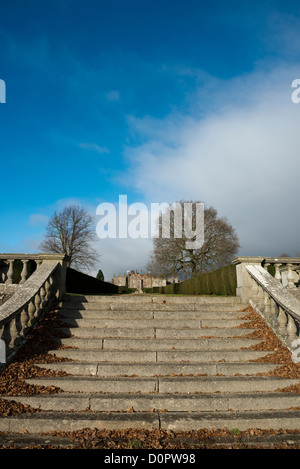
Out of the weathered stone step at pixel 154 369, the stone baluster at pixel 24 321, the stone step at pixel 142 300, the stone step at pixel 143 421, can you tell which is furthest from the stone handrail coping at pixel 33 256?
the stone step at pixel 143 421

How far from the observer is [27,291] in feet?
20.4

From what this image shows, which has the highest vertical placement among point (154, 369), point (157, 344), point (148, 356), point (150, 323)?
point (150, 323)

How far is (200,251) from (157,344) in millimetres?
26576

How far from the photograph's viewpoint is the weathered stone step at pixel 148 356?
547 centimetres

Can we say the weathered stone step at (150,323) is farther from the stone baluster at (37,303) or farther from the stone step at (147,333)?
the stone baluster at (37,303)

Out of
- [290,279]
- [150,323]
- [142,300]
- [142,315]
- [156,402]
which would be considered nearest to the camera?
[156,402]

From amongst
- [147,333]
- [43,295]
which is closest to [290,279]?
[147,333]

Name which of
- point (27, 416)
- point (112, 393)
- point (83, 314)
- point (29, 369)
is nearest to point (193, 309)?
point (83, 314)

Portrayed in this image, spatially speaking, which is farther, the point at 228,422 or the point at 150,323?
the point at 150,323

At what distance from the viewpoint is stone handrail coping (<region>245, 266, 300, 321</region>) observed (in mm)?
5739

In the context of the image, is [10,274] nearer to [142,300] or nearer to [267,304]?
[142,300]

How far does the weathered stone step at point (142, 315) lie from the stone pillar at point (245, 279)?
0.90m

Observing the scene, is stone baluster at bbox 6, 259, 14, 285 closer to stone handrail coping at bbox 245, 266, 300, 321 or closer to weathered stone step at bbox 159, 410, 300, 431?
weathered stone step at bbox 159, 410, 300, 431
